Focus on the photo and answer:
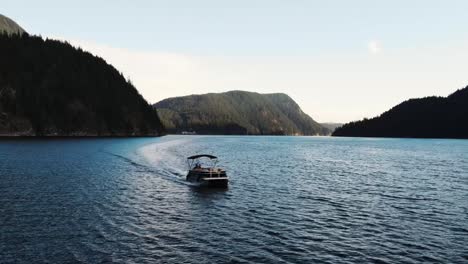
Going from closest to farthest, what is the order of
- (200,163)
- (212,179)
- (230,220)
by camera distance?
1. (230,220)
2. (212,179)
3. (200,163)

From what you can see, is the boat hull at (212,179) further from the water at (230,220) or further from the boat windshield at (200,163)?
the boat windshield at (200,163)

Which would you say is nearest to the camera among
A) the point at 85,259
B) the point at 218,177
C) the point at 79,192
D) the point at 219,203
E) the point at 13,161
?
the point at 85,259

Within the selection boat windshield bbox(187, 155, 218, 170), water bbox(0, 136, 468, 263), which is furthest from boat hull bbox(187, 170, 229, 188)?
boat windshield bbox(187, 155, 218, 170)

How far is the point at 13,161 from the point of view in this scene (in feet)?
268

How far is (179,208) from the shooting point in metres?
41.0

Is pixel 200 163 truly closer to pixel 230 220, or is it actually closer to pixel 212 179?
pixel 212 179

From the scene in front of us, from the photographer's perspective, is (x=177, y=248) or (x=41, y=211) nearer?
(x=177, y=248)

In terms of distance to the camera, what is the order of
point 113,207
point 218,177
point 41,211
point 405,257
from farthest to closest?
point 218,177, point 113,207, point 41,211, point 405,257

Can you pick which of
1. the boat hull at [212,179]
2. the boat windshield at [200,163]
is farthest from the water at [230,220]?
the boat windshield at [200,163]

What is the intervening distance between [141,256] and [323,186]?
39312 mm

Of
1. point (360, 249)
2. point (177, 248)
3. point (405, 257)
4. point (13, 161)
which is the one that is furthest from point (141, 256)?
point (13, 161)

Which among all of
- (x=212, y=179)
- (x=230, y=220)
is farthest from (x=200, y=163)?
(x=230, y=220)

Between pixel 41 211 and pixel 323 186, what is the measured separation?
39.7 meters

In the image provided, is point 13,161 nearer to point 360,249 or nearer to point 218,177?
point 218,177
